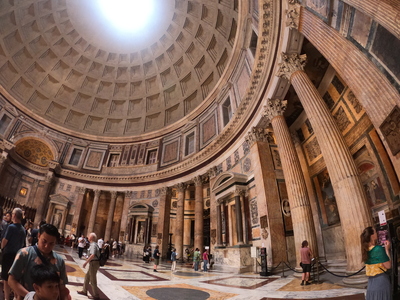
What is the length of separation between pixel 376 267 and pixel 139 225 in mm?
19886

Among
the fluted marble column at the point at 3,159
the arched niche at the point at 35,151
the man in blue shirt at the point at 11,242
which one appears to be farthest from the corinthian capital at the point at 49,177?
the man in blue shirt at the point at 11,242

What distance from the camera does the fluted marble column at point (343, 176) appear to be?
5.60 metres

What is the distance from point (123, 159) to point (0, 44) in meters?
15.9

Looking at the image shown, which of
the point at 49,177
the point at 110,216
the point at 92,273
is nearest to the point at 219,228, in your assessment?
the point at 92,273

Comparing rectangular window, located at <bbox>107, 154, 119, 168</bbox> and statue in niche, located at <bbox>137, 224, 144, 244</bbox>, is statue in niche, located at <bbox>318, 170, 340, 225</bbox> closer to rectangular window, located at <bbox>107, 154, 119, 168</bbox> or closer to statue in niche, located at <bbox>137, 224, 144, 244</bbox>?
statue in niche, located at <bbox>137, 224, 144, 244</bbox>

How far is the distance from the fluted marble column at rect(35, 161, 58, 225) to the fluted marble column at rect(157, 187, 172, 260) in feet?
33.8

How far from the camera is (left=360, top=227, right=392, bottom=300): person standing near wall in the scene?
263cm

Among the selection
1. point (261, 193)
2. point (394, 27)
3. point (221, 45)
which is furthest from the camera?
point (221, 45)

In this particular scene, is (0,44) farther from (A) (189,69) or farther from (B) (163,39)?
(A) (189,69)

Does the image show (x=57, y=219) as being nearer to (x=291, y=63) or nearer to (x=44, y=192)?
(x=44, y=192)

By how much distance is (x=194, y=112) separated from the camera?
22047 mm

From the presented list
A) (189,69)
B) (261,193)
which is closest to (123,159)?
(189,69)

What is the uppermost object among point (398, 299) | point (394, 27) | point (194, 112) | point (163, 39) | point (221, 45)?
point (163, 39)

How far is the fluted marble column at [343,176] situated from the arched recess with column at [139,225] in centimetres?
1613
